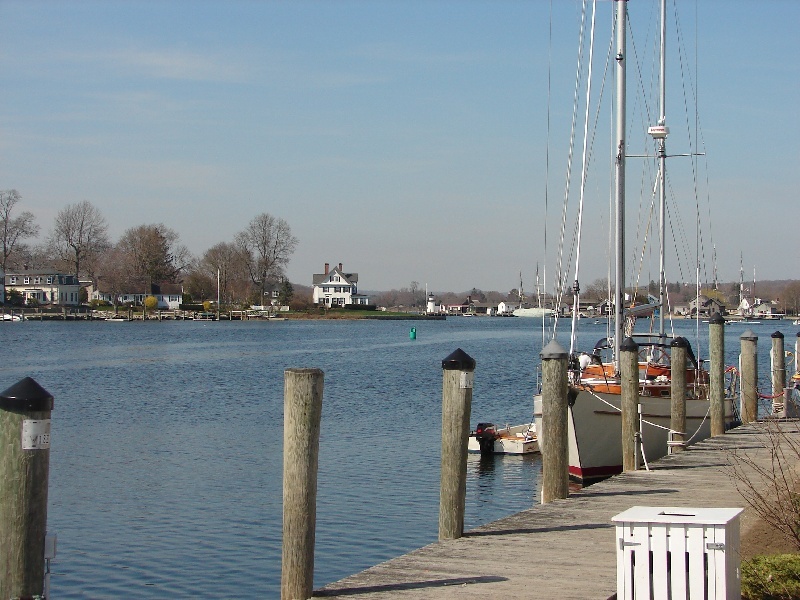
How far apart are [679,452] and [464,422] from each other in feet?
27.0

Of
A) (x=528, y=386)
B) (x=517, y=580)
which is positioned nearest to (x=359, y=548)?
(x=517, y=580)

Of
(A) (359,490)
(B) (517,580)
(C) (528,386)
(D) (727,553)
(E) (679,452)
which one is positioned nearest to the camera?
(D) (727,553)

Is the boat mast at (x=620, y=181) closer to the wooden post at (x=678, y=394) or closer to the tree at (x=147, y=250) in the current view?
the wooden post at (x=678, y=394)

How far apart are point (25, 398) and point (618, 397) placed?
14510 mm

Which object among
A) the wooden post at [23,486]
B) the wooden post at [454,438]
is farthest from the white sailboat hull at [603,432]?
the wooden post at [23,486]

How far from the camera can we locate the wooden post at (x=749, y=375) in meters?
21.9

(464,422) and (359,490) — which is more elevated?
(464,422)

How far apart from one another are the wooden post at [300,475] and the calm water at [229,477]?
509 centimetres

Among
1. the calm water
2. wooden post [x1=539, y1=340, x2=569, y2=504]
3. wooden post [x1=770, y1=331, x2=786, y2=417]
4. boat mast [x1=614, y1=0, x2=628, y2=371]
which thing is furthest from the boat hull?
wooden post [x1=539, y1=340, x2=569, y2=504]

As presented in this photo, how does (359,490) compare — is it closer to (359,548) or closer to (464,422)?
(359,548)

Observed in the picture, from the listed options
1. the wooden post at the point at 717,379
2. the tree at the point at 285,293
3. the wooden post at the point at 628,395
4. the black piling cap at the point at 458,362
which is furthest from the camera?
the tree at the point at 285,293

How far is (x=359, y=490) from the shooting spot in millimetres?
20750

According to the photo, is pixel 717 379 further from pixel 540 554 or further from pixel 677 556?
pixel 677 556

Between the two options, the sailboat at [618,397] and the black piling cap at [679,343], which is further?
the sailboat at [618,397]
